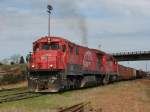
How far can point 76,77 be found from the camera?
1282 inches

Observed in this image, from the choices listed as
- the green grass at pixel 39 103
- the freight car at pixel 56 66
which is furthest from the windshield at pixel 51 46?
the green grass at pixel 39 103

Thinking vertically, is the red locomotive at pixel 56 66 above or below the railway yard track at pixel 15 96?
above

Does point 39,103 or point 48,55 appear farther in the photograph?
point 48,55

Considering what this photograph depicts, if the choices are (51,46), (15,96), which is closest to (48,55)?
(51,46)

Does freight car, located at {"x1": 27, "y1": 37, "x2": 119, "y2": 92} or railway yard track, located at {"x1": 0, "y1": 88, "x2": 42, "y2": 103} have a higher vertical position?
freight car, located at {"x1": 27, "y1": 37, "x2": 119, "y2": 92}

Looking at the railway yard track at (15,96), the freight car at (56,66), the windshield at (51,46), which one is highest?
the windshield at (51,46)

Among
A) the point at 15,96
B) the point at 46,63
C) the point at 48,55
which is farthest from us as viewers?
the point at 48,55

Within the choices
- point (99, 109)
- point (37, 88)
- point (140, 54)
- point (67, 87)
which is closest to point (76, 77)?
point (67, 87)

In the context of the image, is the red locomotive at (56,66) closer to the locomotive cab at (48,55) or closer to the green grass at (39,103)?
the locomotive cab at (48,55)

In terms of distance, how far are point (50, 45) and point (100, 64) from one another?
12.8m

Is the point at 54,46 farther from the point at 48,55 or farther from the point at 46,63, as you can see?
the point at 46,63

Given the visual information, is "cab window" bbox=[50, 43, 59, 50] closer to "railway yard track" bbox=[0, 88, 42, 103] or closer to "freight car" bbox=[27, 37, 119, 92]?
"freight car" bbox=[27, 37, 119, 92]

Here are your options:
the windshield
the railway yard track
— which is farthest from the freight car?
the railway yard track

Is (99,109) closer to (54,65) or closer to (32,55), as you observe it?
(54,65)
